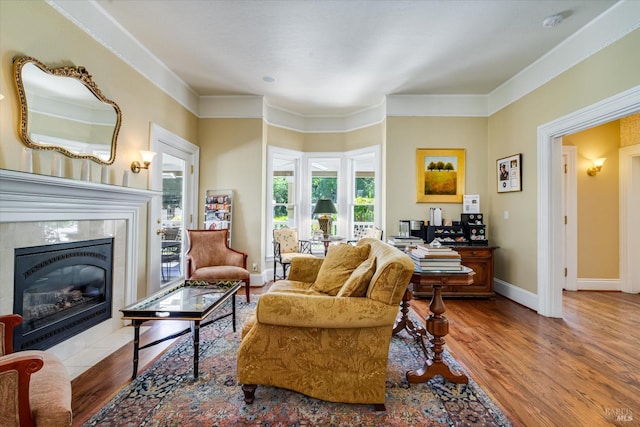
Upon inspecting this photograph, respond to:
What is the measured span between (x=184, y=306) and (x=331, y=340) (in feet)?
3.74

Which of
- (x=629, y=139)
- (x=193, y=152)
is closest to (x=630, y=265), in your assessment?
(x=629, y=139)

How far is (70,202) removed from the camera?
2256 mm

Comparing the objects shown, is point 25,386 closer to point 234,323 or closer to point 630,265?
point 234,323

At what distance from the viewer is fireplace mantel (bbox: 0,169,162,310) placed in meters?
1.80

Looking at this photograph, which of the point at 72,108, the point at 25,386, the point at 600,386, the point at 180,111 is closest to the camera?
the point at 25,386

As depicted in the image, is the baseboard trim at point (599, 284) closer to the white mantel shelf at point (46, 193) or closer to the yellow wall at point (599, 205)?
the yellow wall at point (599, 205)

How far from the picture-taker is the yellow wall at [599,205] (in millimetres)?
4352

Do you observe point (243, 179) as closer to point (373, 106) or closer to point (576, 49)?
point (373, 106)

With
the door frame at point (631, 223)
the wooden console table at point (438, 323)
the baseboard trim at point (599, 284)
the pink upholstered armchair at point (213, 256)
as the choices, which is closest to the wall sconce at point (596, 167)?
the door frame at point (631, 223)

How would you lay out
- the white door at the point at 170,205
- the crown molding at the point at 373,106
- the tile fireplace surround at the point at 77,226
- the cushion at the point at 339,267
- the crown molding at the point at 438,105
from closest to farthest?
the tile fireplace surround at the point at 77,226 < the cushion at the point at 339,267 < the crown molding at the point at 373,106 < the white door at the point at 170,205 < the crown molding at the point at 438,105

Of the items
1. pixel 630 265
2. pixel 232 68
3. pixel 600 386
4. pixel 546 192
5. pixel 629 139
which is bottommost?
pixel 600 386

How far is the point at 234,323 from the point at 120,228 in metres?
1.51

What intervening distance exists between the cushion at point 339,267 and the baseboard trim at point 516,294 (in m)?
2.62

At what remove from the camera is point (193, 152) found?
442 centimetres
